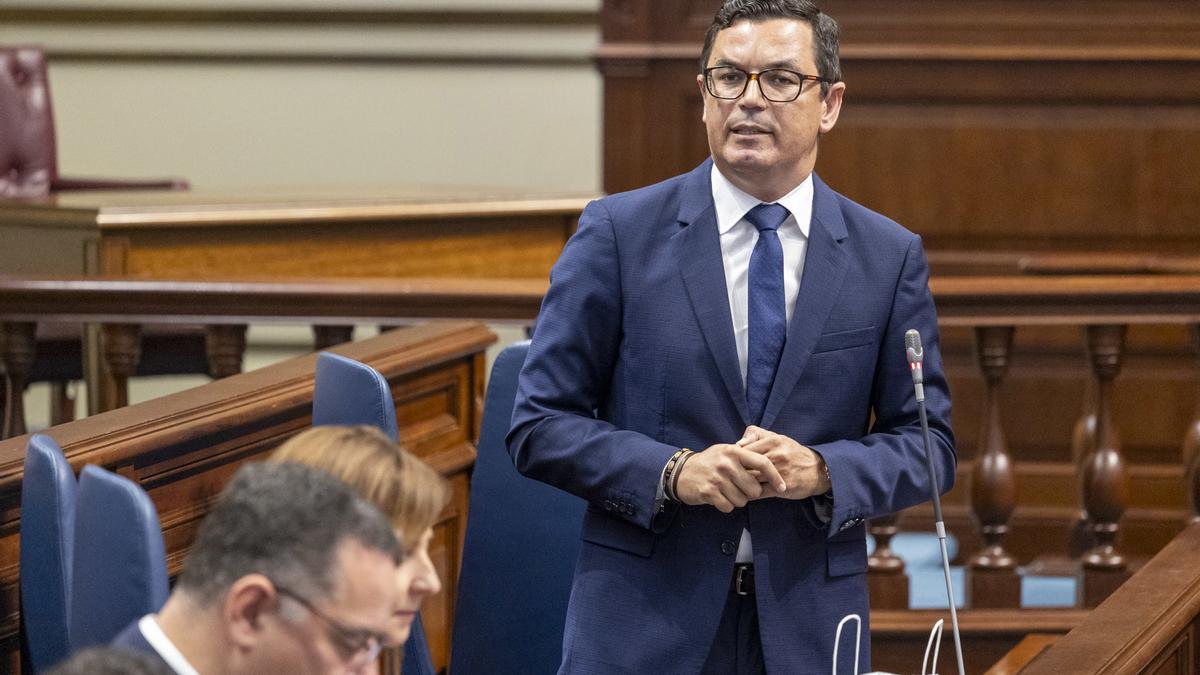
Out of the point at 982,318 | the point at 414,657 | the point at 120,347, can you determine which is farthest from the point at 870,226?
the point at 120,347

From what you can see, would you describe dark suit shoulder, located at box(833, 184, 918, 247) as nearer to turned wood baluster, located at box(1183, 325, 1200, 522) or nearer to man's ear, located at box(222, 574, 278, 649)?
man's ear, located at box(222, 574, 278, 649)

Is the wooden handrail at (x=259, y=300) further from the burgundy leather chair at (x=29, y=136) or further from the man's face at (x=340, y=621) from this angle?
the burgundy leather chair at (x=29, y=136)

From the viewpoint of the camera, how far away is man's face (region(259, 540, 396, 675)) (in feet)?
3.87

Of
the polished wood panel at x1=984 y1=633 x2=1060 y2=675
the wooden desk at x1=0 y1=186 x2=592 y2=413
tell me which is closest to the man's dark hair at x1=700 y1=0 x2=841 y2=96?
the polished wood panel at x1=984 y1=633 x2=1060 y2=675

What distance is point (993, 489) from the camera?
10.2 feet

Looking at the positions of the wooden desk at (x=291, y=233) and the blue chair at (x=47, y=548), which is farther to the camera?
the wooden desk at (x=291, y=233)

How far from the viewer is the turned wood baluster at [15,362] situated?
2949mm

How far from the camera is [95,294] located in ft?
9.71

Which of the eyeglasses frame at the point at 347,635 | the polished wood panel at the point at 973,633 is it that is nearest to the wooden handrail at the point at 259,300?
the polished wood panel at the point at 973,633

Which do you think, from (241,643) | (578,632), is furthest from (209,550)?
(578,632)

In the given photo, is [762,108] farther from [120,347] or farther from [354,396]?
[120,347]

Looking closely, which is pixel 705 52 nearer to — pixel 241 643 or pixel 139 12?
pixel 241 643

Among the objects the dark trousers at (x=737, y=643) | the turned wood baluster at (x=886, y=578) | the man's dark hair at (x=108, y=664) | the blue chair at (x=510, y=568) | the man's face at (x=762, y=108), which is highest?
the man's face at (x=762, y=108)

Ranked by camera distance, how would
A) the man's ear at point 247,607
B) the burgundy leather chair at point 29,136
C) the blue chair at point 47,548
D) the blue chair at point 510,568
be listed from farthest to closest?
the burgundy leather chair at point 29,136
the blue chair at point 510,568
the blue chair at point 47,548
the man's ear at point 247,607
